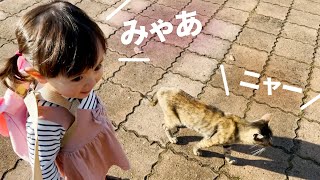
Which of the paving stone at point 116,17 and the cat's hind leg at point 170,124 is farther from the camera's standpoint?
the paving stone at point 116,17

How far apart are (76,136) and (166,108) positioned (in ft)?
5.02

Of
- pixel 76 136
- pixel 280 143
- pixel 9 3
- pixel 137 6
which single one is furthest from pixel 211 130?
pixel 9 3

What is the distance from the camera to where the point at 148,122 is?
4.04m

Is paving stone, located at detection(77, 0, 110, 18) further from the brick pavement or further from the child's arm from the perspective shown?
the child's arm

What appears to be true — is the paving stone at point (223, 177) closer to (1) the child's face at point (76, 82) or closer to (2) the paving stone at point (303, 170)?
(2) the paving stone at point (303, 170)

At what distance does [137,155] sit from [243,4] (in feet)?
12.3

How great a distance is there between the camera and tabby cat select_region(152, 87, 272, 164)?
11.5ft

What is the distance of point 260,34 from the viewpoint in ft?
18.1

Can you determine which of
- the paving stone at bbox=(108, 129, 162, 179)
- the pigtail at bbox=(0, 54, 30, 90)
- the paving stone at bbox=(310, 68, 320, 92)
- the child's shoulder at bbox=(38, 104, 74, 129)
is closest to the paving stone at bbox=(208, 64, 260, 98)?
the paving stone at bbox=(310, 68, 320, 92)

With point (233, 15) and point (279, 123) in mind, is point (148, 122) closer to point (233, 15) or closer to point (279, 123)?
point (279, 123)

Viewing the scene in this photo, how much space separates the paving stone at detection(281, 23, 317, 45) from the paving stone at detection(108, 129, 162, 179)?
3071 millimetres

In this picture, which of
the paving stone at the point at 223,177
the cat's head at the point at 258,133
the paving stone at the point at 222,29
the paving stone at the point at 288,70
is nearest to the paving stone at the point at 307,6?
the paving stone at the point at 222,29

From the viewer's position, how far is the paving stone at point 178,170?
3527mm

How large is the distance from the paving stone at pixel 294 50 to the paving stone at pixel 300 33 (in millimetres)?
123
